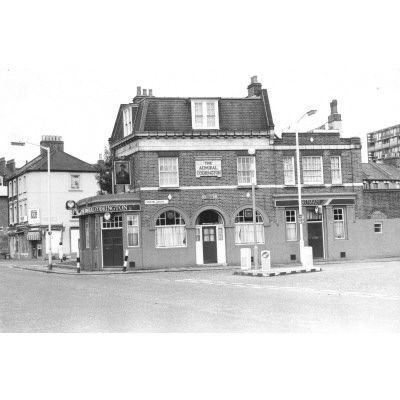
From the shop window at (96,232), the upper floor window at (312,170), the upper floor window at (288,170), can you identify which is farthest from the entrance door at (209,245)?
the upper floor window at (312,170)

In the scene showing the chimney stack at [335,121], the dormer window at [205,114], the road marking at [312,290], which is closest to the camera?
the road marking at [312,290]

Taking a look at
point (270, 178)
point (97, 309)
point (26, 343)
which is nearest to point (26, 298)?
point (97, 309)

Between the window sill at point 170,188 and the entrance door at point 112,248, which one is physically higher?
the window sill at point 170,188

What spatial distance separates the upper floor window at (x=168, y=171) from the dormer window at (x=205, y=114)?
8.79 ft

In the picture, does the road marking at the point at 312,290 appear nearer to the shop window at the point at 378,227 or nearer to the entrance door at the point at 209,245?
the entrance door at the point at 209,245

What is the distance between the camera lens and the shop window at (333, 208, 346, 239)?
136 ft

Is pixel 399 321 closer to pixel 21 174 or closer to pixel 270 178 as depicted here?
pixel 270 178

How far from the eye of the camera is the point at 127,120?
134ft

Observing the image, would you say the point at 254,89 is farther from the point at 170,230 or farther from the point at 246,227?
the point at 170,230

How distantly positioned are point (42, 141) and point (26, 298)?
50.5 m

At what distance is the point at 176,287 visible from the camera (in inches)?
926

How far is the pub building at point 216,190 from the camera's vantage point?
127 feet

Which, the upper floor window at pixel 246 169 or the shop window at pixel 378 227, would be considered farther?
the shop window at pixel 378 227

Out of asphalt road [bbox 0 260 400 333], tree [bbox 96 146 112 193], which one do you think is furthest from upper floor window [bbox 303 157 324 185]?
tree [bbox 96 146 112 193]
